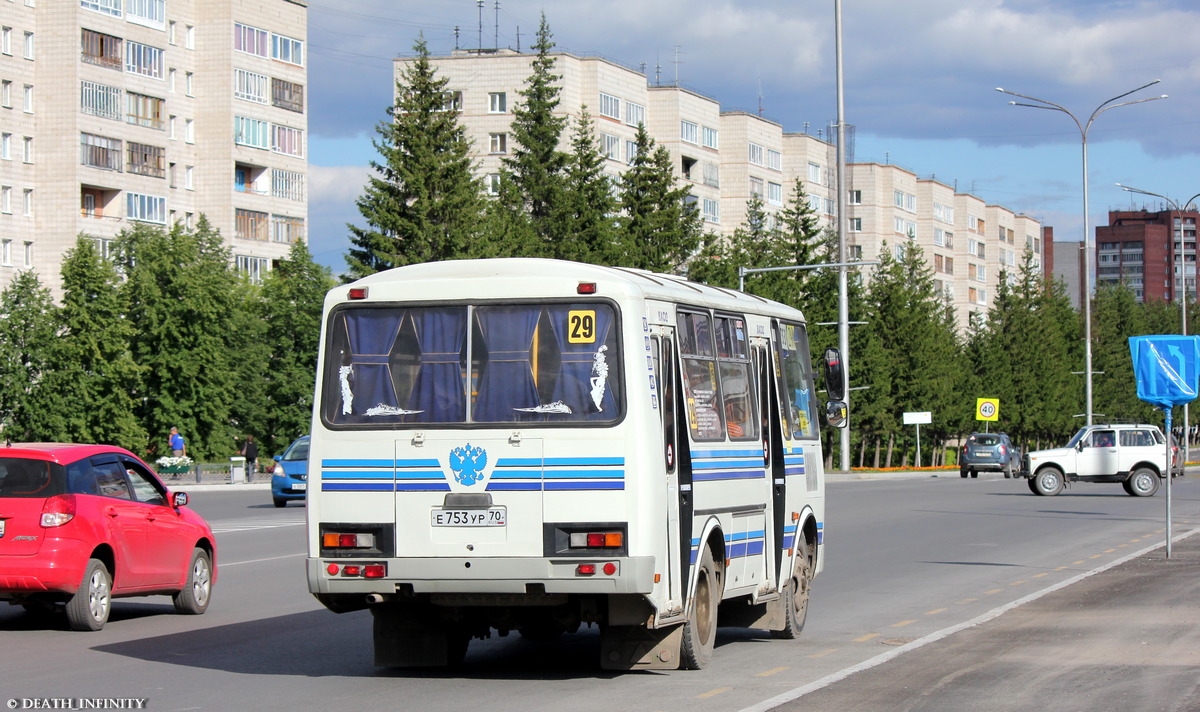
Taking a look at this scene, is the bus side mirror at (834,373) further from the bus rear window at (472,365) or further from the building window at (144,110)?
the building window at (144,110)

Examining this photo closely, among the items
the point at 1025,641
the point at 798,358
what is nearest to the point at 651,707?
the point at 1025,641

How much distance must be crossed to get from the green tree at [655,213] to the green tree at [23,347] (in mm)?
27348

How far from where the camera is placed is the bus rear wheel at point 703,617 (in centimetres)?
1095

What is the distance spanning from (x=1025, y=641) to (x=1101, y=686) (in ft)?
7.79

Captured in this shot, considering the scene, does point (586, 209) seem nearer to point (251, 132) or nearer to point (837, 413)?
point (251, 132)

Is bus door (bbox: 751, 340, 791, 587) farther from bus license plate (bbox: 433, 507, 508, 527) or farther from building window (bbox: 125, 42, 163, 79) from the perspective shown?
building window (bbox: 125, 42, 163, 79)

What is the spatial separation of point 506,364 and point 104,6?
239 ft

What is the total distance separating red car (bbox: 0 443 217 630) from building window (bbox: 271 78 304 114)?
76.9m

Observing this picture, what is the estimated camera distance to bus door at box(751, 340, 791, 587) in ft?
41.3

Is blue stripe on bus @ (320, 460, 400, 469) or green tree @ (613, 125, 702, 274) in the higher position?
green tree @ (613, 125, 702, 274)

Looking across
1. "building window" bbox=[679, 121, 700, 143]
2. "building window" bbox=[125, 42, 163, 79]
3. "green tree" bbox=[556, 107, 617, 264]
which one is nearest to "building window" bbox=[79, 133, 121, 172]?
"building window" bbox=[125, 42, 163, 79]

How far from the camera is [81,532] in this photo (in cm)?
1324

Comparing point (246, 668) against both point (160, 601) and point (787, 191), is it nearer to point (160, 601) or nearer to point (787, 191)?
point (160, 601)

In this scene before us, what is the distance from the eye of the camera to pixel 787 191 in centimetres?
12100
